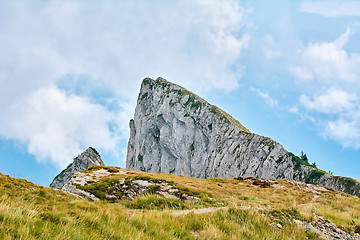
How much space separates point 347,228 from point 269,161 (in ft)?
249

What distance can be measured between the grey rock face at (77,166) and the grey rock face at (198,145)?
3998 centimetres

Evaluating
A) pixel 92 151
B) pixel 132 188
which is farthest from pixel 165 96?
pixel 132 188

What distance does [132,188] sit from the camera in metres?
22.0

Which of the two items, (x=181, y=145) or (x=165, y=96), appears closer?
(x=181, y=145)

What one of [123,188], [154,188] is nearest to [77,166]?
[123,188]

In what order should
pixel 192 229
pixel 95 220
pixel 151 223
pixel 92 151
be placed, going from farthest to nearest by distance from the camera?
1. pixel 92 151
2. pixel 192 229
3. pixel 151 223
4. pixel 95 220

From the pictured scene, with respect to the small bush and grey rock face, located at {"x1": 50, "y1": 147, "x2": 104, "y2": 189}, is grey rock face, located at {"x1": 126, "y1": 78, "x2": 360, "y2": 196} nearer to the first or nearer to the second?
grey rock face, located at {"x1": 50, "y1": 147, "x2": 104, "y2": 189}

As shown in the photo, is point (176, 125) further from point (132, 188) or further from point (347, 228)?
point (347, 228)

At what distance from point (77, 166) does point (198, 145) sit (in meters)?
62.4

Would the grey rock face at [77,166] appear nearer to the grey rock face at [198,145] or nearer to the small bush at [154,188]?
the grey rock face at [198,145]

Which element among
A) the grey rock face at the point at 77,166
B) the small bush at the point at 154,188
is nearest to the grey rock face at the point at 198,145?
the grey rock face at the point at 77,166

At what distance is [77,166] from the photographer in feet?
358

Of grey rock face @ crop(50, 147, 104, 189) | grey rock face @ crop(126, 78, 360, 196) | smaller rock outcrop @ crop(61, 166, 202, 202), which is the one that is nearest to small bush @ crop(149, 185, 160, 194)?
smaller rock outcrop @ crop(61, 166, 202, 202)

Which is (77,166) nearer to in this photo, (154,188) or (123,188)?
(123,188)
